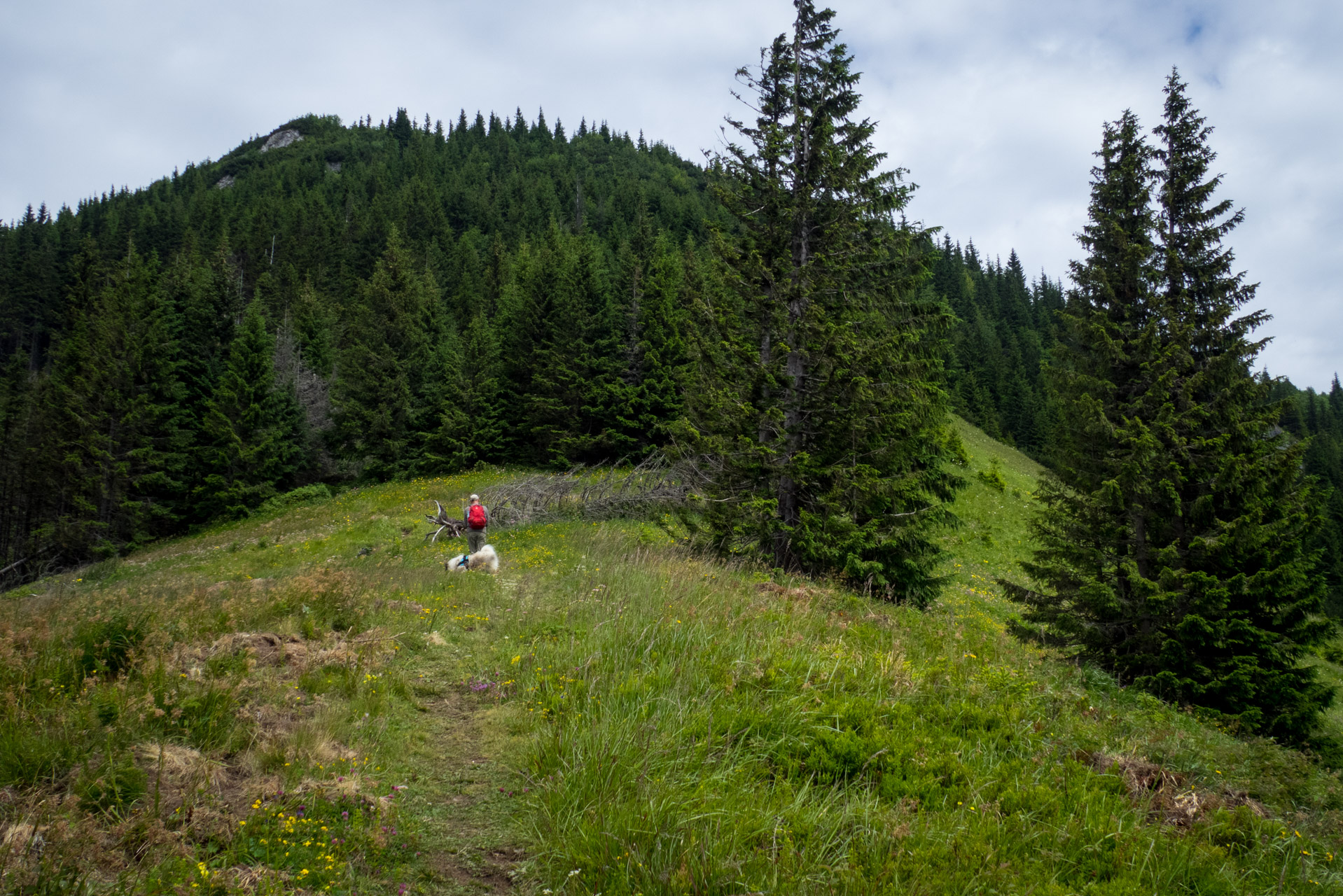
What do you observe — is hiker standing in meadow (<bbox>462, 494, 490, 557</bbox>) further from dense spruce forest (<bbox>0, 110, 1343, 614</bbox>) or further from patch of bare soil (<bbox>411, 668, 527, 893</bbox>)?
patch of bare soil (<bbox>411, 668, 527, 893</bbox>)

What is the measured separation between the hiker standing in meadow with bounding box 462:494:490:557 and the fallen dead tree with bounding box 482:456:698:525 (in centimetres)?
611

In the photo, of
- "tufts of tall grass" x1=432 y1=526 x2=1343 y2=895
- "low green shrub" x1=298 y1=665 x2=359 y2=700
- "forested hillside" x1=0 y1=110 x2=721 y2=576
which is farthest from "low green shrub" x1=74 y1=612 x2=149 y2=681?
"forested hillside" x1=0 y1=110 x2=721 y2=576

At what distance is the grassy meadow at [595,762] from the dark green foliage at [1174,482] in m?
4.20

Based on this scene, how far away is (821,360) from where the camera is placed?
11.9 m

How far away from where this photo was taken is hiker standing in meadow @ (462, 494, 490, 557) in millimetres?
13672

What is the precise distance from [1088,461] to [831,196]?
7.25 metres

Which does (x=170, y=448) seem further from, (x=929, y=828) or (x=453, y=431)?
(x=929, y=828)

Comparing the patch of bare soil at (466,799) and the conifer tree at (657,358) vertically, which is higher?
the conifer tree at (657,358)

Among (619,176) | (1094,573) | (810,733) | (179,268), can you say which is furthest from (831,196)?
(619,176)

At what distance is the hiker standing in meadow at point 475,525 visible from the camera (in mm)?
13672

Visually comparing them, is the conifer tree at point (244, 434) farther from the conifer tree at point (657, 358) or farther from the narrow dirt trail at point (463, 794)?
the narrow dirt trail at point (463, 794)

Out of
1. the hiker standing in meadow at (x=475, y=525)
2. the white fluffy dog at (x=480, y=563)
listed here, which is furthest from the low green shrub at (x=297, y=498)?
the white fluffy dog at (x=480, y=563)

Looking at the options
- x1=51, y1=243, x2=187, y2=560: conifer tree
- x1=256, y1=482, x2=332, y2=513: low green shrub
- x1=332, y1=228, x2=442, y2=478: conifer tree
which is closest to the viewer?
x1=51, y1=243, x2=187, y2=560: conifer tree

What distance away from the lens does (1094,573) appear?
11.6m
